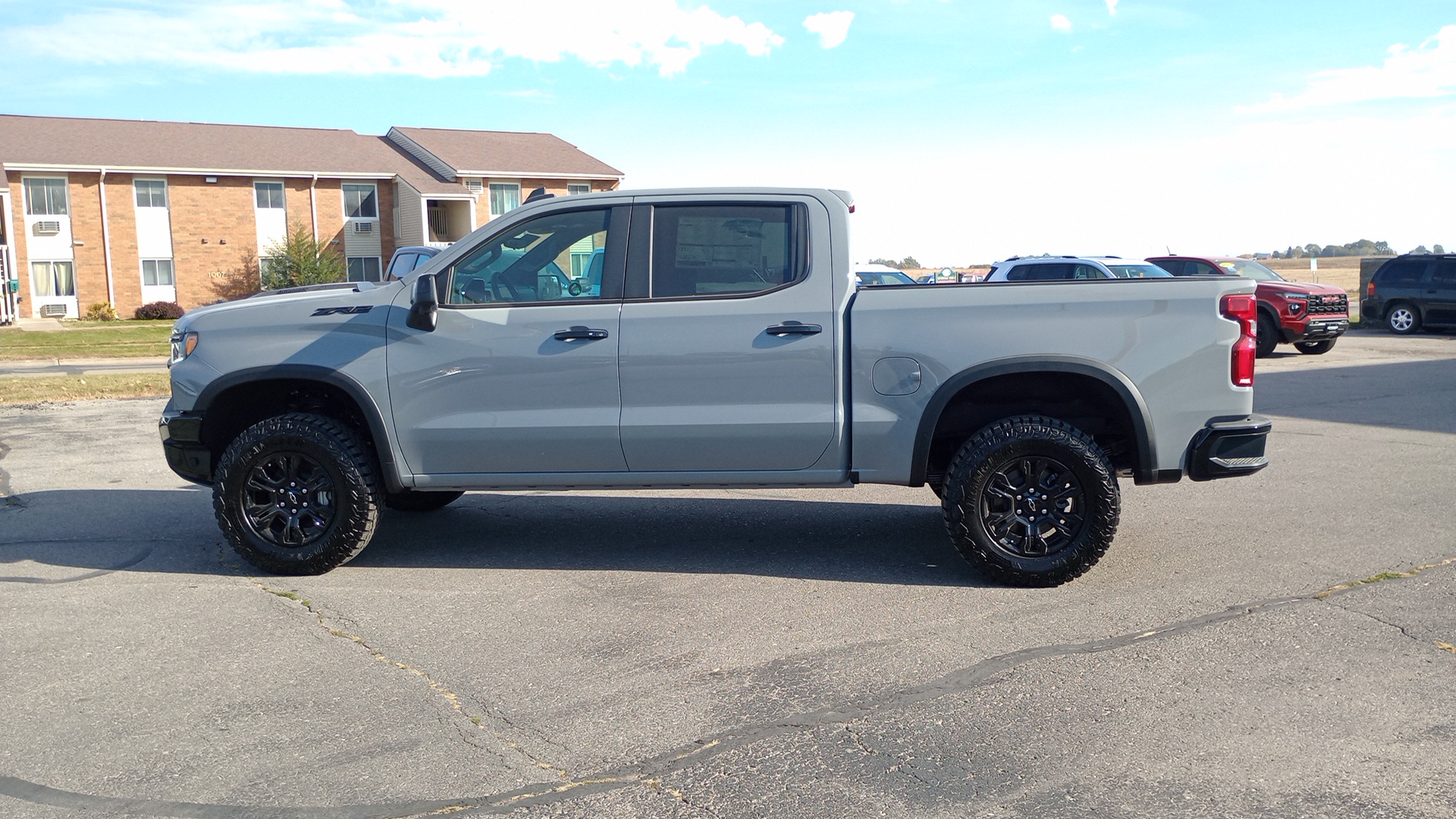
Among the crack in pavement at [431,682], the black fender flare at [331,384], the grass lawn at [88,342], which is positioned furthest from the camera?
the grass lawn at [88,342]

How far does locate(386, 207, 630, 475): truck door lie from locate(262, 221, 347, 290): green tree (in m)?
38.6

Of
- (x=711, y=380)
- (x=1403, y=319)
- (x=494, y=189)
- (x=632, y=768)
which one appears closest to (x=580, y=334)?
(x=711, y=380)

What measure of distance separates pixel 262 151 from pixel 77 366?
86.2 ft

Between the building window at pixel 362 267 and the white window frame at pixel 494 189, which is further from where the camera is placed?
the white window frame at pixel 494 189

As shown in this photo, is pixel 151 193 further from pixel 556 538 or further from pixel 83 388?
pixel 556 538

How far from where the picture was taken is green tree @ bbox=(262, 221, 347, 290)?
140ft

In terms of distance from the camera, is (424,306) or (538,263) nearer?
(424,306)

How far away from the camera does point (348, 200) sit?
4581 centimetres

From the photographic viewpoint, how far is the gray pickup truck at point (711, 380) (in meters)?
5.70

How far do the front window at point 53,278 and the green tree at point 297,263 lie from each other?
20.9ft

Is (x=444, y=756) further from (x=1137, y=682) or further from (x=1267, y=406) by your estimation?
(x=1267, y=406)

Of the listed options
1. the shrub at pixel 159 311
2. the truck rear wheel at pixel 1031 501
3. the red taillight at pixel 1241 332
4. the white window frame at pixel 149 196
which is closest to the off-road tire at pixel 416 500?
the truck rear wheel at pixel 1031 501

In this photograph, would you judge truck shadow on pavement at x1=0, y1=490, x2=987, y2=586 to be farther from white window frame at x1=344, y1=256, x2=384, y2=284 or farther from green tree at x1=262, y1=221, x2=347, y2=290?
white window frame at x1=344, y1=256, x2=384, y2=284

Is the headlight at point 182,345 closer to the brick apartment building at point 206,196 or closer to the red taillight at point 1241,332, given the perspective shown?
the red taillight at point 1241,332
